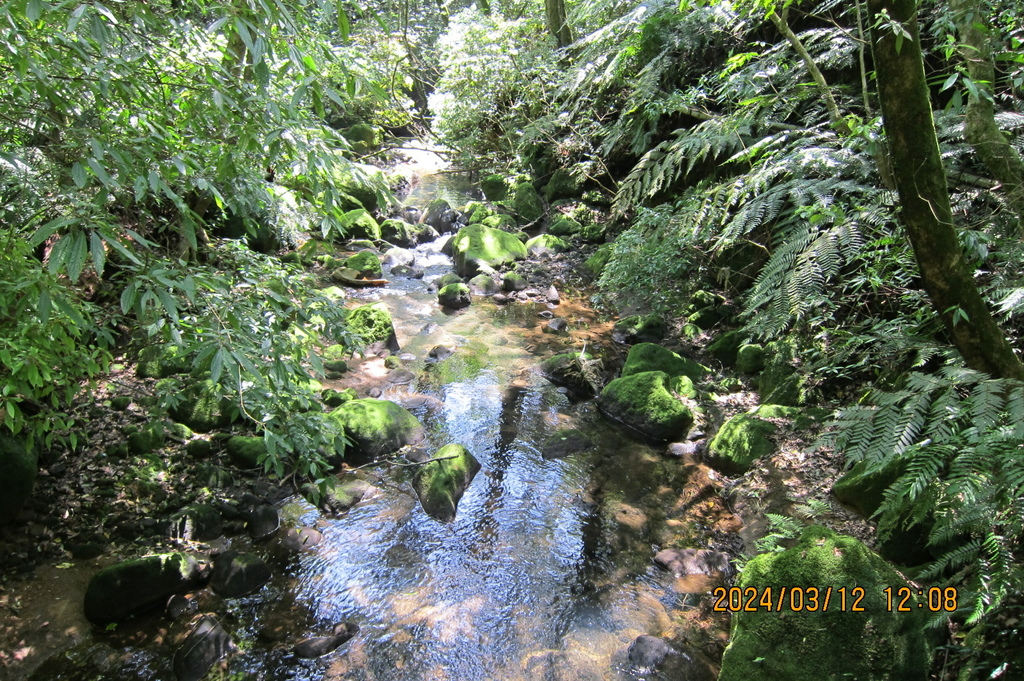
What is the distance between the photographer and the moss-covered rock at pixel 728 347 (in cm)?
585

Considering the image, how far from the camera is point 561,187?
37.3 ft

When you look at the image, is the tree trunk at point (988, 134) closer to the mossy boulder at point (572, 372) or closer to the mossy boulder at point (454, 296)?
the mossy boulder at point (572, 372)

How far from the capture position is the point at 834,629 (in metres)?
2.46

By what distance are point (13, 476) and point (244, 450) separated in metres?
1.32

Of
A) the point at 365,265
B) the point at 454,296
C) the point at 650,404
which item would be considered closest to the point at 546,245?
the point at 454,296

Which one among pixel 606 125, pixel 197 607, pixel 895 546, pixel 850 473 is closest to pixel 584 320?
pixel 606 125

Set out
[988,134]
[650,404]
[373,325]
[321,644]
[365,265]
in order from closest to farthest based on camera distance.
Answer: [988,134], [321,644], [650,404], [373,325], [365,265]

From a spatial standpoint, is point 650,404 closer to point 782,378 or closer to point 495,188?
point 782,378

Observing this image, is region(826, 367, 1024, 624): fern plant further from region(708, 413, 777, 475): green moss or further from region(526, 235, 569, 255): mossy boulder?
region(526, 235, 569, 255): mossy boulder

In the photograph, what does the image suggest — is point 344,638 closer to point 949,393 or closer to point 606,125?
point 949,393

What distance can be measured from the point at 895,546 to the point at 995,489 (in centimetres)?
139

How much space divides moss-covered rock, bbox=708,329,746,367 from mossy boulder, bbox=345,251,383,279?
546cm

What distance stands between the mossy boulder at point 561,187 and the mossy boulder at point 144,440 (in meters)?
8.41

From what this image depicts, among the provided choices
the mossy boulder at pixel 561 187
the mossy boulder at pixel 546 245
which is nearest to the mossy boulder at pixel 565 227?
the mossy boulder at pixel 546 245
